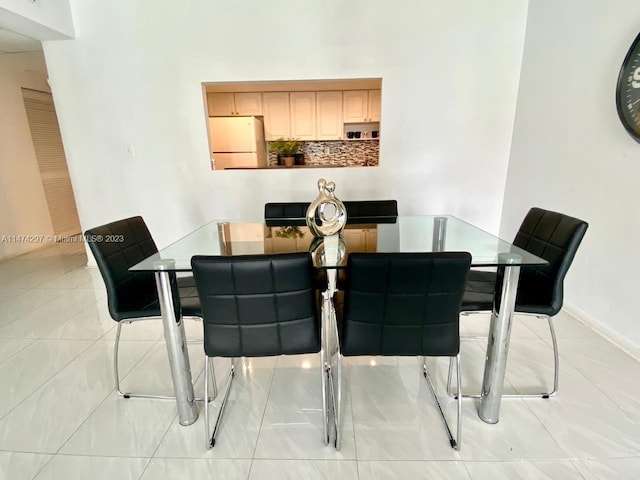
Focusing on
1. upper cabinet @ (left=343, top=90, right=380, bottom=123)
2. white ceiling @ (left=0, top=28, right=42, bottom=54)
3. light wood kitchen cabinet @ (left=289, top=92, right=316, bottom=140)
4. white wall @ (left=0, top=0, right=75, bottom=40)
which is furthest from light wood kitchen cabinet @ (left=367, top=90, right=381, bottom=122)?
white ceiling @ (left=0, top=28, right=42, bottom=54)

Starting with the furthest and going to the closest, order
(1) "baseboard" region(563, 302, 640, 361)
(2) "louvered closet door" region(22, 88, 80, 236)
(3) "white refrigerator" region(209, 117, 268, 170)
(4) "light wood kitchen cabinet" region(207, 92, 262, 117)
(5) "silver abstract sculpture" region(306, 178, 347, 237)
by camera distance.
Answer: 1. (4) "light wood kitchen cabinet" region(207, 92, 262, 117)
2. (3) "white refrigerator" region(209, 117, 268, 170)
3. (2) "louvered closet door" region(22, 88, 80, 236)
4. (1) "baseboard" region(563, 302, 640, 361)
5. (5) "silver abstract sculpture" region(306, 178, 347, 237)

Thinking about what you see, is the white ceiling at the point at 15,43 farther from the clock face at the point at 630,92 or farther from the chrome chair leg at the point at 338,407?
the clock face at the point at 630,92

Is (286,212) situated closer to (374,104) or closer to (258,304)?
(258,304)

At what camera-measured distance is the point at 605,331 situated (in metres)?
1.99

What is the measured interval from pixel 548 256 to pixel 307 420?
1.35 m

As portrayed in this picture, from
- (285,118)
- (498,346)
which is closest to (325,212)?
(498,346)

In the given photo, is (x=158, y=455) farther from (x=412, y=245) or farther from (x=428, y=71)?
(x=428, y=71)

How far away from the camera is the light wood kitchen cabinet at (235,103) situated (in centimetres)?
488

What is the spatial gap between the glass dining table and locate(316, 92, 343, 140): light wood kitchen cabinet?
3342 millimetres

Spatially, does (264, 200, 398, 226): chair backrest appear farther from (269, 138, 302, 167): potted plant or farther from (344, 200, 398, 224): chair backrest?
(269, 138, 302, 167): potted plant

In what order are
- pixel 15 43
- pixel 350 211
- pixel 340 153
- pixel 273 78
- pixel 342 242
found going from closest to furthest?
pixel 342 242
pixel 350 211
pixel 273 78
pixel 15 43
pixel 340 153

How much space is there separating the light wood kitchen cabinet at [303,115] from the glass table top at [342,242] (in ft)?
10.7

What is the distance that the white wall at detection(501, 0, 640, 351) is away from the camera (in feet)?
5.99

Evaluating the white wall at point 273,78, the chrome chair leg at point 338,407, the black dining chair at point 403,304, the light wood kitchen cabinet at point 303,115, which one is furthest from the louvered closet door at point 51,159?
the black dining chair at point 403,304
